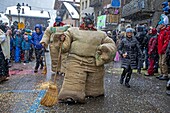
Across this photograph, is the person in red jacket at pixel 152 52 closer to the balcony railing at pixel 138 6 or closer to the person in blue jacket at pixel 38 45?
the person in blue jacket at pixel 38 45

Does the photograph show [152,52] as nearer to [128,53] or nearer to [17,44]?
[128,53]

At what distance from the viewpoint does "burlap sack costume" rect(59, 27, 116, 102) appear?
5.49m

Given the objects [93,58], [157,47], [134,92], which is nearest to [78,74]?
[93,58]

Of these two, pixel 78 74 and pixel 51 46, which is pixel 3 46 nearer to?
pixel 51 46

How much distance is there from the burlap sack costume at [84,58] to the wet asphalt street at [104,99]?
1.09 ft

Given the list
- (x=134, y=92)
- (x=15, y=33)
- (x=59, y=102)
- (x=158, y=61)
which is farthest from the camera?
(x=15, y=33)

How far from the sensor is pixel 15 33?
520 inches

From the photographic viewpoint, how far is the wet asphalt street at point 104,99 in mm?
5129

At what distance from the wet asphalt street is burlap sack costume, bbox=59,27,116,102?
0.33 metres

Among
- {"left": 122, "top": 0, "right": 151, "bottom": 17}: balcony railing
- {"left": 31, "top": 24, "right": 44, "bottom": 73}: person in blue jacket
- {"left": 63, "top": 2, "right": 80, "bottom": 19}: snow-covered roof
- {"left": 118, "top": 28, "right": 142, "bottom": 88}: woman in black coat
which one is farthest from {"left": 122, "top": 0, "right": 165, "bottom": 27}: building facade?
{"left": 63, "top": 2, "right": 80, "bottom": 19}: snow-covered roof

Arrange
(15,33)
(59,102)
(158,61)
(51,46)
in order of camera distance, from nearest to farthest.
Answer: (59,102)
(51,46)
(158,61)
(15,33)

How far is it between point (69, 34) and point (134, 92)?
2280 mm

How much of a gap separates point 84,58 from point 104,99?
1024 millimetres

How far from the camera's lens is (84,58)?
5.64m
